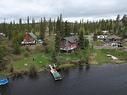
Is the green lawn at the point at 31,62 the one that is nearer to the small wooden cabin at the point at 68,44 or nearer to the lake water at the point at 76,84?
the lake water at the point at 76,84

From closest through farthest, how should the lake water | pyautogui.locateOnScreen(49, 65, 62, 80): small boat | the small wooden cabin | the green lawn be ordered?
the lake water
pyautogui.locateOnScreen(49, 65, 62, 80): small boat
the green lawn
the small wooden cabin

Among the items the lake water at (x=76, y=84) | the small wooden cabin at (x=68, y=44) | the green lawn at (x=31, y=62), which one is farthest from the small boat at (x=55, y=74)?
the small wooden cabin at (x=68, y=44)

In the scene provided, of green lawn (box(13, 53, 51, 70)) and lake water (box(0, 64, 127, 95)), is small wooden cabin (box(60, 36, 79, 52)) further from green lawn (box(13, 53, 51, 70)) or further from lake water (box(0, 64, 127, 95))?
lake water (box(0, 64, 127, 95))

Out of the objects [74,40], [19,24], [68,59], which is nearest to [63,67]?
[68,59]

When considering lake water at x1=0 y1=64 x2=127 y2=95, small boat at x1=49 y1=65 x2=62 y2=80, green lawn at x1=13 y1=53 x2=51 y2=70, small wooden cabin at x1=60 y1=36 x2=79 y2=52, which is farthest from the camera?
small wooden cabin at x1=60 y1=36 x2=79 y2=52

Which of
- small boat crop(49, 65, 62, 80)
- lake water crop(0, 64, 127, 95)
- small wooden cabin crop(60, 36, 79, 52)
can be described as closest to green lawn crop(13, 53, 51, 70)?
small boat crop(49, 65, 62, 80)

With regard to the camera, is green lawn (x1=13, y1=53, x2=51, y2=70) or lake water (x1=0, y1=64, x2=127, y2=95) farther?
green lawn (x1=13, y1=53, x2=51, y2=70)

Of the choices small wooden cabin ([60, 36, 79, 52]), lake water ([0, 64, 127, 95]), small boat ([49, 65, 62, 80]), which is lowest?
lake water ([0, 64, 127, 95])

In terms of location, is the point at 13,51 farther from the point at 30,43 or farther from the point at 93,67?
the point at 93,67

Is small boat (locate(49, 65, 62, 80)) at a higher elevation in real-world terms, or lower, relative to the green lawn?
lower

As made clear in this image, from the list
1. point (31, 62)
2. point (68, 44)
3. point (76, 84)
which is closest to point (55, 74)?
point (76, 84)
